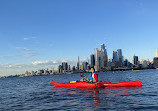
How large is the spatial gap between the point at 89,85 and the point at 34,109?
1209 centimetres

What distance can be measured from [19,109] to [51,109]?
109 inches

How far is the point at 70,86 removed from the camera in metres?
26.6

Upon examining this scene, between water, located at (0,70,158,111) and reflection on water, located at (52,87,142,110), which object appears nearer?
water, located at (0,70,158,111)

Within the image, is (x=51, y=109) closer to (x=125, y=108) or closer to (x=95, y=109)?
(x=95, y=109)

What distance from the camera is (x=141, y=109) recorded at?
11336 millimetres

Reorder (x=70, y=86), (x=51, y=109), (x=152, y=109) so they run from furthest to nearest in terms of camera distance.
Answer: (x=70, y=86)
(x=51, y=109)
(x=152, y=109)

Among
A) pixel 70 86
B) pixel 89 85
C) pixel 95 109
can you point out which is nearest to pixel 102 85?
pixel 89 85

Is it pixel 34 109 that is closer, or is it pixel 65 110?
pixel 65 110

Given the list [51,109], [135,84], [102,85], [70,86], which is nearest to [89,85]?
[102,85]

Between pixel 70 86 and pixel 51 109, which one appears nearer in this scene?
pixel 51 109

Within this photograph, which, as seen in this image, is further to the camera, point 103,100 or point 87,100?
point 87,100

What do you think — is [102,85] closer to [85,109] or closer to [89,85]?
[89,85]

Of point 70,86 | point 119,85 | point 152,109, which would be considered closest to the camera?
point 152,109

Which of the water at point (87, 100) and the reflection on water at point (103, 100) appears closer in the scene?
the water at point (87, 100)
